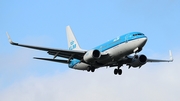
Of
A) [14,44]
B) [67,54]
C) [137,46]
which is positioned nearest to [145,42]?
[137,46]

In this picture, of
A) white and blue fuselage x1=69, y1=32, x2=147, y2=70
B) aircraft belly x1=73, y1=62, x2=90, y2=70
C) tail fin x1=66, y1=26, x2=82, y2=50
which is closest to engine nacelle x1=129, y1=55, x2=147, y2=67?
white and blue fuselage x1=69, y1=32, x2=147, y2=70

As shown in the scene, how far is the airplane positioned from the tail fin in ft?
21.4

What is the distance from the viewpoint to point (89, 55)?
222ft

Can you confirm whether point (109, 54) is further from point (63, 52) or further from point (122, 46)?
point (63, 52)

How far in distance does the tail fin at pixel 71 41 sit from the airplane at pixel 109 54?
21.4 feet

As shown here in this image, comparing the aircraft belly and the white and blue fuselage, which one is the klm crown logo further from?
the white and blue fuselage

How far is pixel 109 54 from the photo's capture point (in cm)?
6650

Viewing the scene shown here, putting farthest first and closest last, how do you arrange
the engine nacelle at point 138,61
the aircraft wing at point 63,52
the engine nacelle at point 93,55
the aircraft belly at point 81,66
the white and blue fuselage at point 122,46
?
the aircraft belly at point 81,66 → the engine nacelle at point 138,61 → the aircraft wing at point 63,52 → the engine nacelle at point 93,55 → the white and blue fuselage at point 122,46

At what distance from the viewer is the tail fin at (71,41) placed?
8169 cm

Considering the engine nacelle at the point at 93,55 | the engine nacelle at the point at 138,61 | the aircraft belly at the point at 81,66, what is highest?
the engine nacelle at the point at 93,55

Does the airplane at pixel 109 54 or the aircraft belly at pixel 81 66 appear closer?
the airplane at pixel 109 54

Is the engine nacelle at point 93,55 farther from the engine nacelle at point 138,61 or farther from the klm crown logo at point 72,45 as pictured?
the klm crown logo at point 72,45

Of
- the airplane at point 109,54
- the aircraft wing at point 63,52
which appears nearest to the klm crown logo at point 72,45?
the airplane at point 109,54

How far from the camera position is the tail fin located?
8169 centimetres
